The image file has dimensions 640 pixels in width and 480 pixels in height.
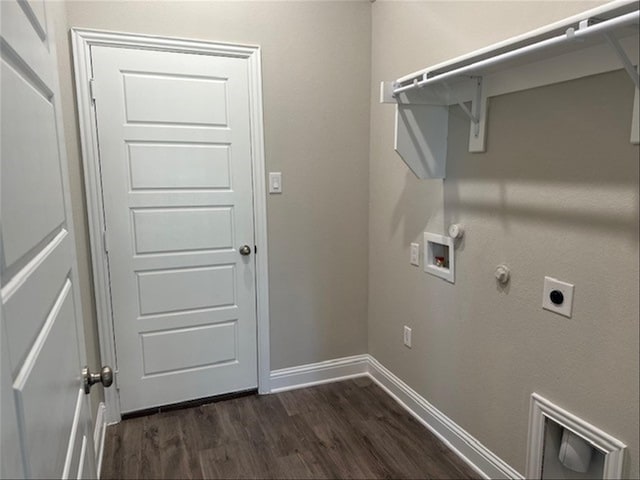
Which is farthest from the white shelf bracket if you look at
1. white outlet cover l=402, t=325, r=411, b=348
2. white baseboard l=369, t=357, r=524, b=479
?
white baseboard l=369, t=357, r=524, b=479

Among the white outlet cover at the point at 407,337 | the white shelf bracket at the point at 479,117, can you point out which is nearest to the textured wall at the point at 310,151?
the white outlet cover at the point at 407,337

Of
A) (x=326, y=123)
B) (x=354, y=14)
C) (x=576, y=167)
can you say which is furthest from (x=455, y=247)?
(x=354, y=14)

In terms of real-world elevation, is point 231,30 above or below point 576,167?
above

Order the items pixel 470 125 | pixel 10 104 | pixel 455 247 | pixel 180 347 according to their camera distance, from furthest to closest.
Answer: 1. pixel 180 347
2. pixel 455 247
3. pixel 470 125
4. pixel 10 104

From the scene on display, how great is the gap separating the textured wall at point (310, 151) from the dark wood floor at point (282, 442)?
0.37 meters

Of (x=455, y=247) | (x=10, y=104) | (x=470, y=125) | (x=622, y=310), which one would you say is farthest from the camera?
(x=455, y=247)

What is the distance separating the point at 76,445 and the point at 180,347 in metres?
1.62

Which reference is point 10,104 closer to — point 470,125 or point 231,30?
point 470,125

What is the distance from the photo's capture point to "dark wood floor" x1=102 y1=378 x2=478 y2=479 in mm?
1986

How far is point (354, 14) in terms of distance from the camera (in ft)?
8.25

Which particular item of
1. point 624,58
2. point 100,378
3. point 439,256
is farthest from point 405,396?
point 624,58

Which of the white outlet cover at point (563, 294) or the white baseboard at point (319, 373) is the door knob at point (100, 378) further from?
the white baseboard at point (319, 373)

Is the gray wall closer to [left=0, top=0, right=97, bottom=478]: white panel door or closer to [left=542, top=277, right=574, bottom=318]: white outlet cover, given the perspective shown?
[left=542, top=277, right=574, bottom=318]: white outlet cover

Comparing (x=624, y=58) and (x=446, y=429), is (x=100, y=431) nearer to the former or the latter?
(x=446, y=429)
